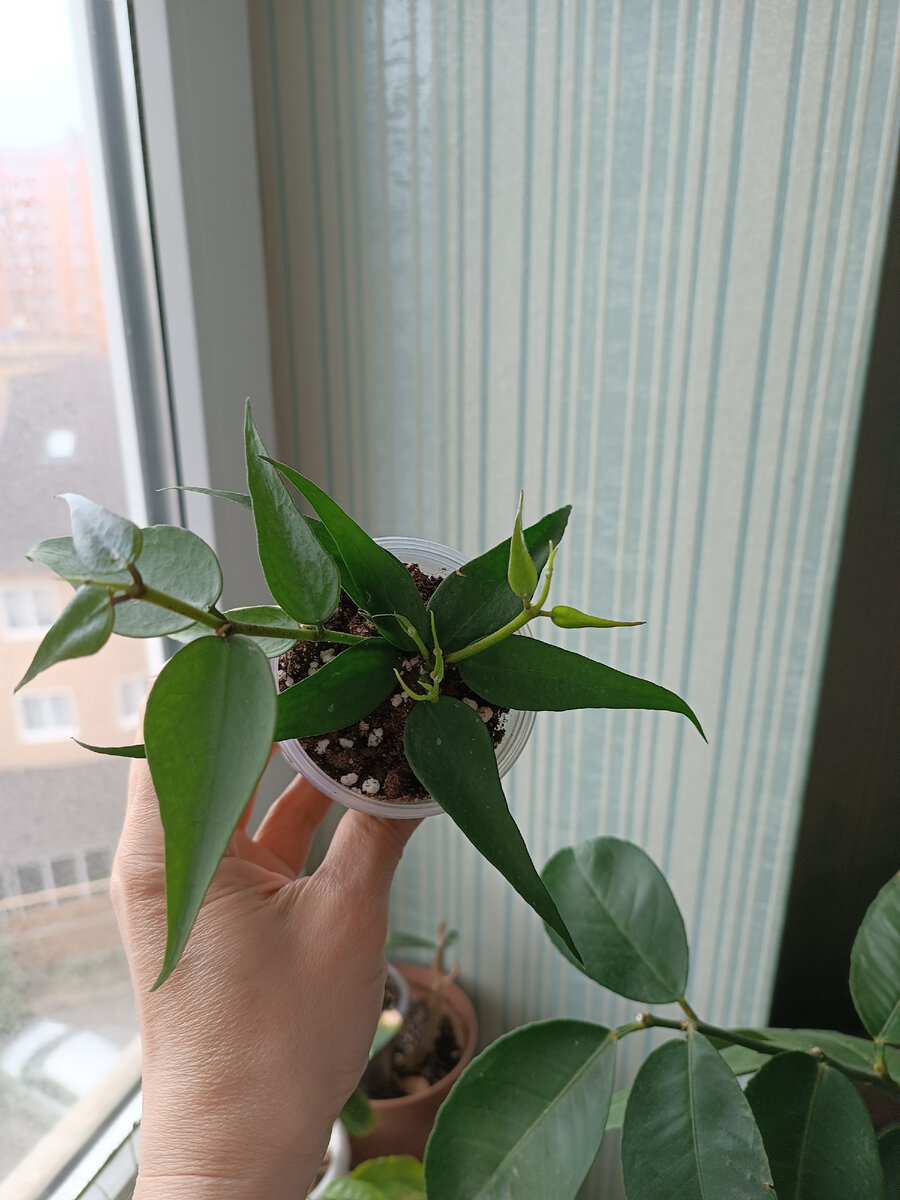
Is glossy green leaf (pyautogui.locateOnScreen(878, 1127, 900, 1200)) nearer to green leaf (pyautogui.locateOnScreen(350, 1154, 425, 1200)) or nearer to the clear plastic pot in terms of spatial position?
the clear plastic pot

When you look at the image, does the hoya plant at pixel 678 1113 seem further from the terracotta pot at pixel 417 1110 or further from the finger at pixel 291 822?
the terracotta pot at pixel 417 1110

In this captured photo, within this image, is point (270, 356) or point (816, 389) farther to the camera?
point (270, 356)

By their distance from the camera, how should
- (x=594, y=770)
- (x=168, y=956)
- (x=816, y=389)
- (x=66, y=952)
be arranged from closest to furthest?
(x=168, y=956) < (x=816, y=389) < (x=66, y=952) < (x=594, y=770)

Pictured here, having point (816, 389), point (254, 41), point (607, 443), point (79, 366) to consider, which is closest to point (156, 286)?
point (79, 366)

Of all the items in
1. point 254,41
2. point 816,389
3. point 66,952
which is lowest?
point 66,952

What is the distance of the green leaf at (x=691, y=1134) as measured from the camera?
0.48m

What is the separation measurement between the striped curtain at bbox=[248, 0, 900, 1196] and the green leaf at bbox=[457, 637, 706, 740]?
45 cm

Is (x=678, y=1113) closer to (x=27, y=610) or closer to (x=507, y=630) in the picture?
(x=507, y=630)

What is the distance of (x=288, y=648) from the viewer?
1.20ft

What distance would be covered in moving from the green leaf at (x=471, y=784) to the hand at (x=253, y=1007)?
154 millimetres

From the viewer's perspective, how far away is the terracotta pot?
1.01 meters

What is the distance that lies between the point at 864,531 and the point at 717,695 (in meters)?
0.20

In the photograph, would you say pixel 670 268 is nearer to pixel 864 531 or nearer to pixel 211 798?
pixel 864 531

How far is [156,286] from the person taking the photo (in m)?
0.78
